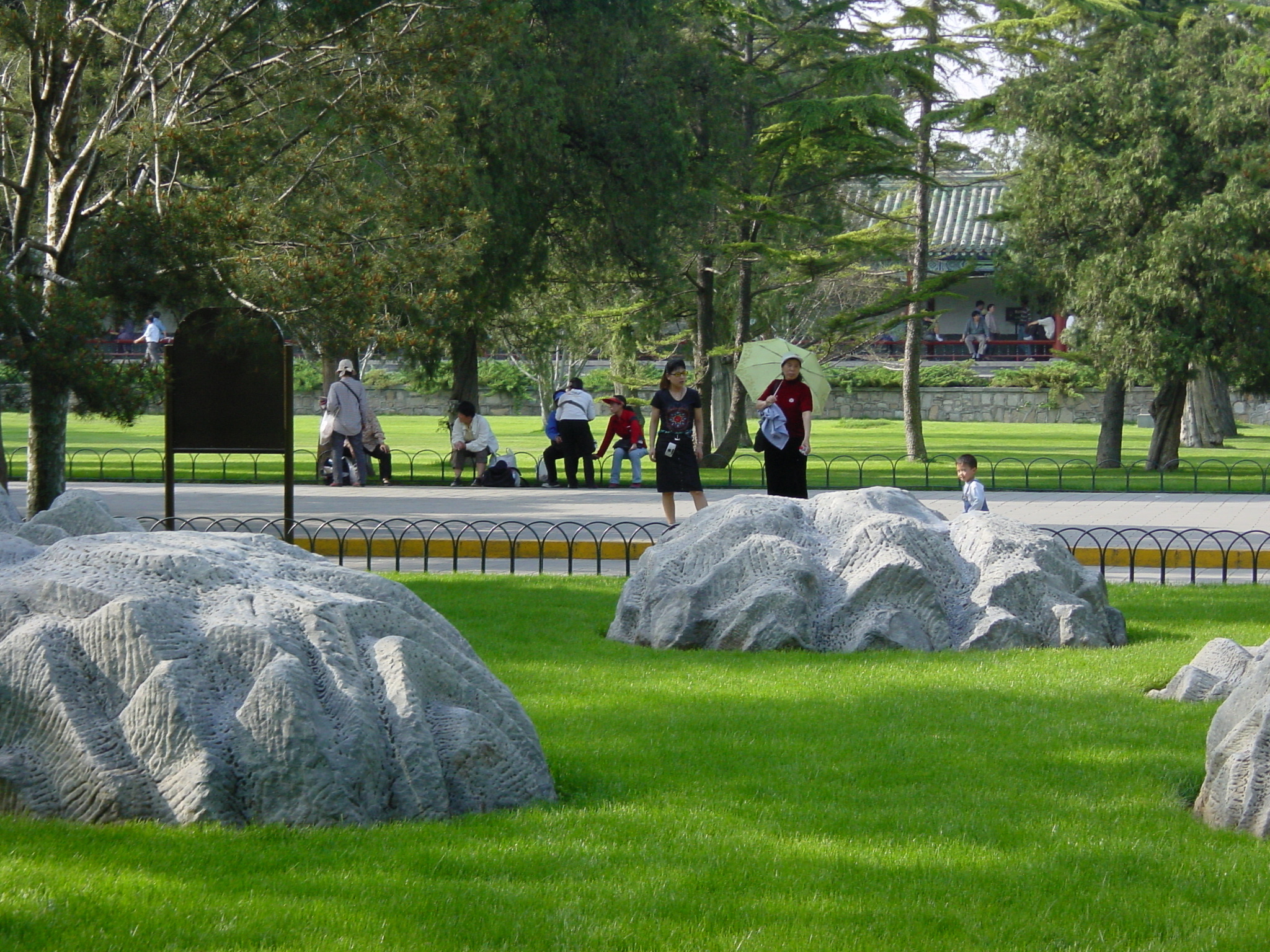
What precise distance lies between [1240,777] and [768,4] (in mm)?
20806

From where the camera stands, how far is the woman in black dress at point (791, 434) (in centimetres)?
1136

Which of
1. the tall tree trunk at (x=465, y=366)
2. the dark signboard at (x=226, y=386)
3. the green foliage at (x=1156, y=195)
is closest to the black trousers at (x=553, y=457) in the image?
the tall tree trunk at (x=465, y=366)

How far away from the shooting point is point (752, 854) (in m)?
4.09

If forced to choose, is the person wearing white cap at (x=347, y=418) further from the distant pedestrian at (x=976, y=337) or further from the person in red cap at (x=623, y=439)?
the distant pedestrian at (x=976, y=337)

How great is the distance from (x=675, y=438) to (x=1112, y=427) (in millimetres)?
13612

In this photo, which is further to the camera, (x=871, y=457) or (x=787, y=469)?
(x=871, y=457)

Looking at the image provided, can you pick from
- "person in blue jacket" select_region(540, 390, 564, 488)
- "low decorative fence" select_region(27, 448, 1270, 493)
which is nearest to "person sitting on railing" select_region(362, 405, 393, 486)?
"low decorative fence" select_region(27, 448, 1270, 493)

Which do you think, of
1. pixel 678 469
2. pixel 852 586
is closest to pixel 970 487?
pixel 678 469

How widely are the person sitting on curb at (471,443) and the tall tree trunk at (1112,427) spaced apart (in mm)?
10066

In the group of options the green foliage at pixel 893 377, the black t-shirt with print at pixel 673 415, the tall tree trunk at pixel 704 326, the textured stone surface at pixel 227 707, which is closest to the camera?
the textured stone surface at pixel 227 707

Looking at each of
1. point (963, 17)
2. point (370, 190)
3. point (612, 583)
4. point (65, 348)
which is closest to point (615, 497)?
point (370, 190)

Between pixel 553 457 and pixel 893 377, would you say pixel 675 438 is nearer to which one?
pixel 553 457

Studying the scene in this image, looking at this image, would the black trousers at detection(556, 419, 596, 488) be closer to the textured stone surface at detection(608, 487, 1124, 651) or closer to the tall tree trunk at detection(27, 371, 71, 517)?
the tall tree trunk at detection(27, 371, 71, 517)

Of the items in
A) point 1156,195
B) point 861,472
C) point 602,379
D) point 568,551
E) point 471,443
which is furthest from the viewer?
point 602,379
